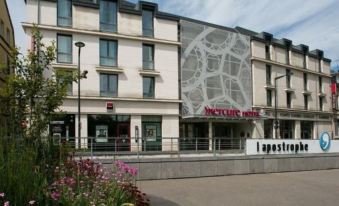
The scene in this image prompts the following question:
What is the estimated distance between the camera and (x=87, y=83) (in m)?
34.1

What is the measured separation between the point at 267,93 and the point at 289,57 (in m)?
7.64

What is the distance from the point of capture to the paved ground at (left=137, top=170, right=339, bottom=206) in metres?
11.1

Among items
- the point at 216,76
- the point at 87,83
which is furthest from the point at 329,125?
the point at 87,83

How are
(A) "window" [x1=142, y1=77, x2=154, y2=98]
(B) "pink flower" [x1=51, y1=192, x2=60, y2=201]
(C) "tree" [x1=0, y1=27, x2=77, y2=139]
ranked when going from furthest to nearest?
(A) "window" [x1=142, y1=77, x2=154, y2=98] < (C) "tree" [x1=0, y1=27, x2=77, y2=139] < (B) "pink flower" [x1=51, y1=192, x2=60, y2=201]

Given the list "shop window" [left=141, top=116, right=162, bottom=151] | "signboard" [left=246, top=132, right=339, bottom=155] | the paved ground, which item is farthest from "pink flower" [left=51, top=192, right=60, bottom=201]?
"shop window" [left=141, top=116, right=162, bottom=151]

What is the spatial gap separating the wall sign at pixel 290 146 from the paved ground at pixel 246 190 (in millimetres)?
1746

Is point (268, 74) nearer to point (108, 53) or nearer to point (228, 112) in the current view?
point (228, 112)

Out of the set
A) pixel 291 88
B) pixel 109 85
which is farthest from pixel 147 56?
pixel 291 88

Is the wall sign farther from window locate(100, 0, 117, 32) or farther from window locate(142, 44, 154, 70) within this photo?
window locate(100, 0, 117, 32)

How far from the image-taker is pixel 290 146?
20016 mm

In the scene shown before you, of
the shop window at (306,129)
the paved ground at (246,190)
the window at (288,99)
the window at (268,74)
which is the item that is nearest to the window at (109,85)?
the paved ground at (246,190)

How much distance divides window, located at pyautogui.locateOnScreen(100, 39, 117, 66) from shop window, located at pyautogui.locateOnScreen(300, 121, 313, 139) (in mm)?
28299

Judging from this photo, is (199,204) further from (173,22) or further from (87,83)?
(173,22)

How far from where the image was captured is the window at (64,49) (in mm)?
33375
